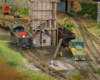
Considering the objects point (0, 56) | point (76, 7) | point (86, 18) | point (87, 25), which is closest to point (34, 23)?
point (0, 56)

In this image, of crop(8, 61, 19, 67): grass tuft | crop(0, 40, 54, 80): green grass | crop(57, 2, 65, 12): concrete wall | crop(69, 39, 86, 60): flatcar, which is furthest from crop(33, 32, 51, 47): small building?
crop(57, 2, 65, 12): concrete wall

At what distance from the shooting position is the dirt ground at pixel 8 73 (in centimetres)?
2645

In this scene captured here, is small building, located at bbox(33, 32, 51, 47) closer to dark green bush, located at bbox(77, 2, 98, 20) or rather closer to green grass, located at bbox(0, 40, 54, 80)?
green grass, located at bbox(0, 40, 54, 80)

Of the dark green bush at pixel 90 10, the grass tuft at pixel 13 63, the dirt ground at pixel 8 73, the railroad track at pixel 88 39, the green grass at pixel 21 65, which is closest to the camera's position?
the dirt ground at pixel 8 73

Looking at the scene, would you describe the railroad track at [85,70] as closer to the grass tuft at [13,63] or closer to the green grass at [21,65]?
the green grass at [21,65]

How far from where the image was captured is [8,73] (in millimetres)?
27156

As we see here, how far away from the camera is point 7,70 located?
27750 mm

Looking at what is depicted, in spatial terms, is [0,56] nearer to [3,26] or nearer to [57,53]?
[57,53]

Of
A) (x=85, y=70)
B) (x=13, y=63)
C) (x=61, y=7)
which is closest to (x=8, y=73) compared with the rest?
(x=13, y=63)

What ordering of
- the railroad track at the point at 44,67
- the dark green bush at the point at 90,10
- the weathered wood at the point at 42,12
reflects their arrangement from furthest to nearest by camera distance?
the dark green bush at the point at 90,10, the weathered wood at the point at 42,12, the railroad track at the point at 44,67

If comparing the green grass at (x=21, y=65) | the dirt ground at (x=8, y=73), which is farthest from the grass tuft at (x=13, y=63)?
the dirt ground at (x=8, y=73)

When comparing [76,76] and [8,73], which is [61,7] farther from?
[8,73]

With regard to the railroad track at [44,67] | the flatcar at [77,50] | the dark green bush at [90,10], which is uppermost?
the dark green bush at [90,10]

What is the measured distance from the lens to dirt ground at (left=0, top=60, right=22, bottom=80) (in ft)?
86.8
